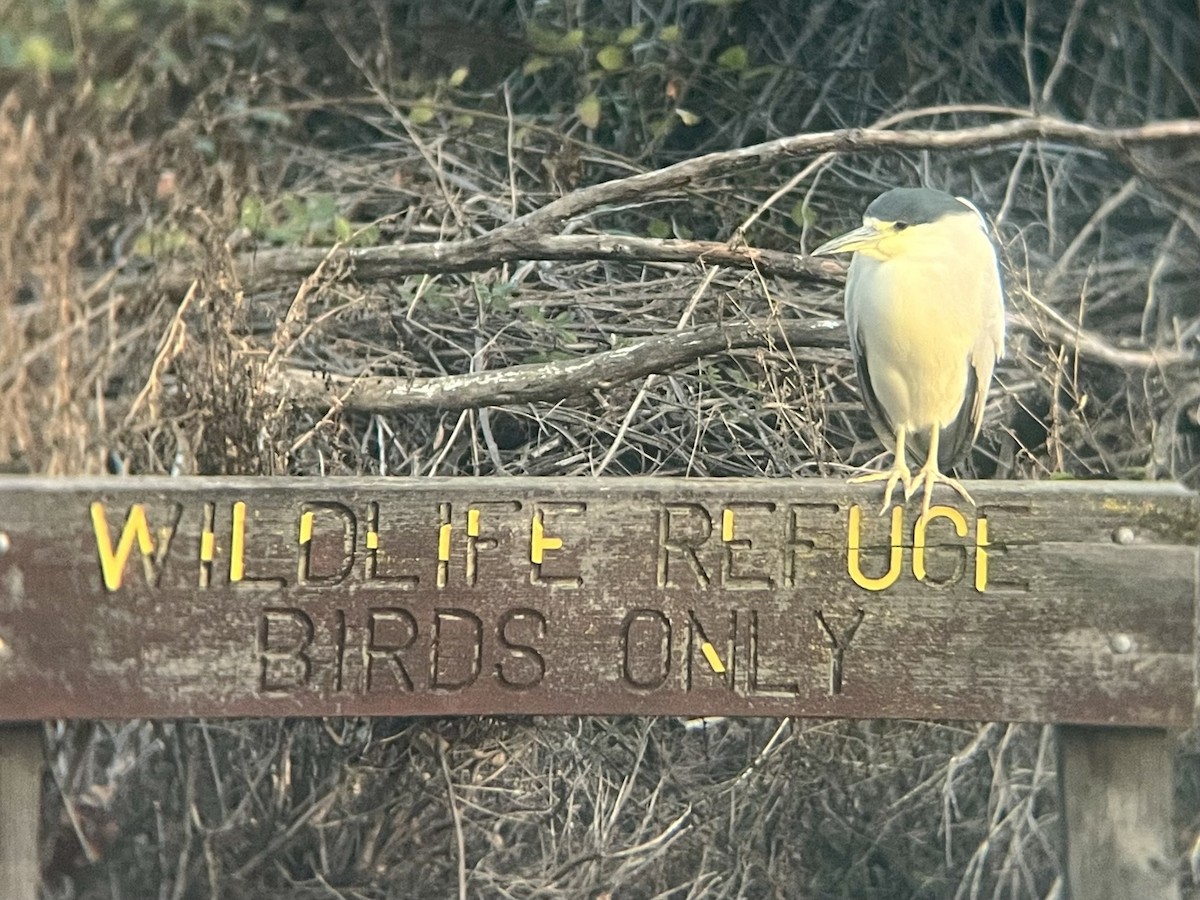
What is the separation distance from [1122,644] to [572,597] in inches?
30.0

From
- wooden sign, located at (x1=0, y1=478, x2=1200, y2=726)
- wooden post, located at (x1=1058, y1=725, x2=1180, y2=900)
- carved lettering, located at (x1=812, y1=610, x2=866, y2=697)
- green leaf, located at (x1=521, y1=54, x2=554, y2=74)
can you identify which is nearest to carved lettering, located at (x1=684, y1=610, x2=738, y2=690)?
wooden sign, located at (x1=0, y1=478, x2=1200, y2=726)

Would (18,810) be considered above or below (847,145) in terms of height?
below

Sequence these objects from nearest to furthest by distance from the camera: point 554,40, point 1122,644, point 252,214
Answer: point 1122,644 < point 252,214 < point 554,40

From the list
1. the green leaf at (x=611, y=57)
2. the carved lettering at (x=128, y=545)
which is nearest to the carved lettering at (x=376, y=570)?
the carved lettering at (x=128, y=545)

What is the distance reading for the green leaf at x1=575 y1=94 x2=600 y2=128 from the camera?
265 cm

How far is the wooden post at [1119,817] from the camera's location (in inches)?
69.9

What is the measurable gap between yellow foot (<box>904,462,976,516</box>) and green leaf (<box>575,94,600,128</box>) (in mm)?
1148

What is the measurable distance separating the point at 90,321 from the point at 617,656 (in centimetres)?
134

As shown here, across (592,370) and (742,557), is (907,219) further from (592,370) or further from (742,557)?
(592,370)

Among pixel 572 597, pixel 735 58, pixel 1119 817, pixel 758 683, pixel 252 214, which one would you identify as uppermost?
pixel 735 58

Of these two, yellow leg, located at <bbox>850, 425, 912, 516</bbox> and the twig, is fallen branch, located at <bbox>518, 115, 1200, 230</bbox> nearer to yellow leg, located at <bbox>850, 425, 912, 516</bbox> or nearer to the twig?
yellow leg, located at <bbox>850, 425, 912, 516</bbox>

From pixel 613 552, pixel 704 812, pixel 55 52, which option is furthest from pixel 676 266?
pixel 55 52

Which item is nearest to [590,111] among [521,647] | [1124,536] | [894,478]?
[894,478]

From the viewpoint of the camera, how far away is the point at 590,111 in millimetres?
2650
